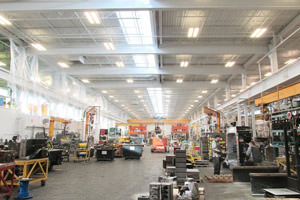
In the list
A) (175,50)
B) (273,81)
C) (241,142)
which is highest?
(175,50)

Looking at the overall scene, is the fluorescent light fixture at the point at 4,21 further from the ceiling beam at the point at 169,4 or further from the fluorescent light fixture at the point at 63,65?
the fluorescent light fixture at the point at 63,65

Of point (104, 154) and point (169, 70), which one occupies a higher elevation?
point (169, 70)

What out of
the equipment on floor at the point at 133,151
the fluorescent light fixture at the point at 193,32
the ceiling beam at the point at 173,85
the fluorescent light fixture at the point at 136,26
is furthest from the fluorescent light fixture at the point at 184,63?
the equipment on floor at the point at 133,151

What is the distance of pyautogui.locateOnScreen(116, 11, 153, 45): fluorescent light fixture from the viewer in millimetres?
10164

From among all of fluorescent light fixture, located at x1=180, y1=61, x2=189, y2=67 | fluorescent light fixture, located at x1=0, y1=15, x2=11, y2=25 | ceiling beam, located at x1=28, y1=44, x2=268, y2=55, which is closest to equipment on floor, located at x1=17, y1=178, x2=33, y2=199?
fluorescent light fixture, located at x1=0, y1=15, x2=11, y2=25

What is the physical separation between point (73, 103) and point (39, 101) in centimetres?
494

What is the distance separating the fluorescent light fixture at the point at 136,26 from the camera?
33.3 feet

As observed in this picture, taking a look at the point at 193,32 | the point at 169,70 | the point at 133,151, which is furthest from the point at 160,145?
the point at 193,32

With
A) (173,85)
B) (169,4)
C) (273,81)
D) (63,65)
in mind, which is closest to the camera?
(169,4)

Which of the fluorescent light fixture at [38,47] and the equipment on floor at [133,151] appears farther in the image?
the equipment on floor at [133,151]

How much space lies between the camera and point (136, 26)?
11.2 m

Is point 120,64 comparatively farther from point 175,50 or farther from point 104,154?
point 104,154

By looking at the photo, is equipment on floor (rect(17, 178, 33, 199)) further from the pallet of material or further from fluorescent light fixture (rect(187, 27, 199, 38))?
fluorescent light fixture (rect(187, 27, 199, 38))

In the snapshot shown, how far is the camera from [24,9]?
8.91 metres
